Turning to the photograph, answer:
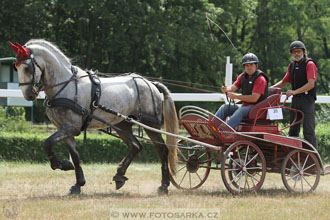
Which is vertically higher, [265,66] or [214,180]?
[265,66]

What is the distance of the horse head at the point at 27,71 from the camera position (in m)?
6.90

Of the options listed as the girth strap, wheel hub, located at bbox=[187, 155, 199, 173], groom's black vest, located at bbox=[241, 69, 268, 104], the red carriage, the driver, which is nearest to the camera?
the girth strap

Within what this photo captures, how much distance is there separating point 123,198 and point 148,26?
2148 centimetres

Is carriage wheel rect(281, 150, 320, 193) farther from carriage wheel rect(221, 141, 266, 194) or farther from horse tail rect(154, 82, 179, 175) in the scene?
horse tail rect(154, 82, 179, 175)

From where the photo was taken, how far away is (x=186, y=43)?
27078 mm

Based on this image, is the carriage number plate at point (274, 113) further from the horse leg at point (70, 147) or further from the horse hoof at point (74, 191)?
the horse hoof at point (74, 191)

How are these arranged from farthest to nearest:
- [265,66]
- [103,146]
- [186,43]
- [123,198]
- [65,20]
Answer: [265,66]
[65,20]
[186,43]
[103,146]
[123,198]

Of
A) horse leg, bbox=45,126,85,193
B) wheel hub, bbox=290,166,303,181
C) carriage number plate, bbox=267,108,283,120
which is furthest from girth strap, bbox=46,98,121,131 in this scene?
wheel hub, bbox=290,166,303,181

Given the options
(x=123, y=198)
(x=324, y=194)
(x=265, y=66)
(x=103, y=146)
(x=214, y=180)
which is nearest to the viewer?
(x=123, y=198)

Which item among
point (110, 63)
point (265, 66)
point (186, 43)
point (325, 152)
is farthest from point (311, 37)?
point (325, 152)

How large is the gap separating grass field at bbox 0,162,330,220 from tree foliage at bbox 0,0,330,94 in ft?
54.4

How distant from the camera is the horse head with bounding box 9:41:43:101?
6.90 meters

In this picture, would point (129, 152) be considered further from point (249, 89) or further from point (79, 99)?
point (249, 89)

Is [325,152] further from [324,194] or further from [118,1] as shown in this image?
[118,1]
